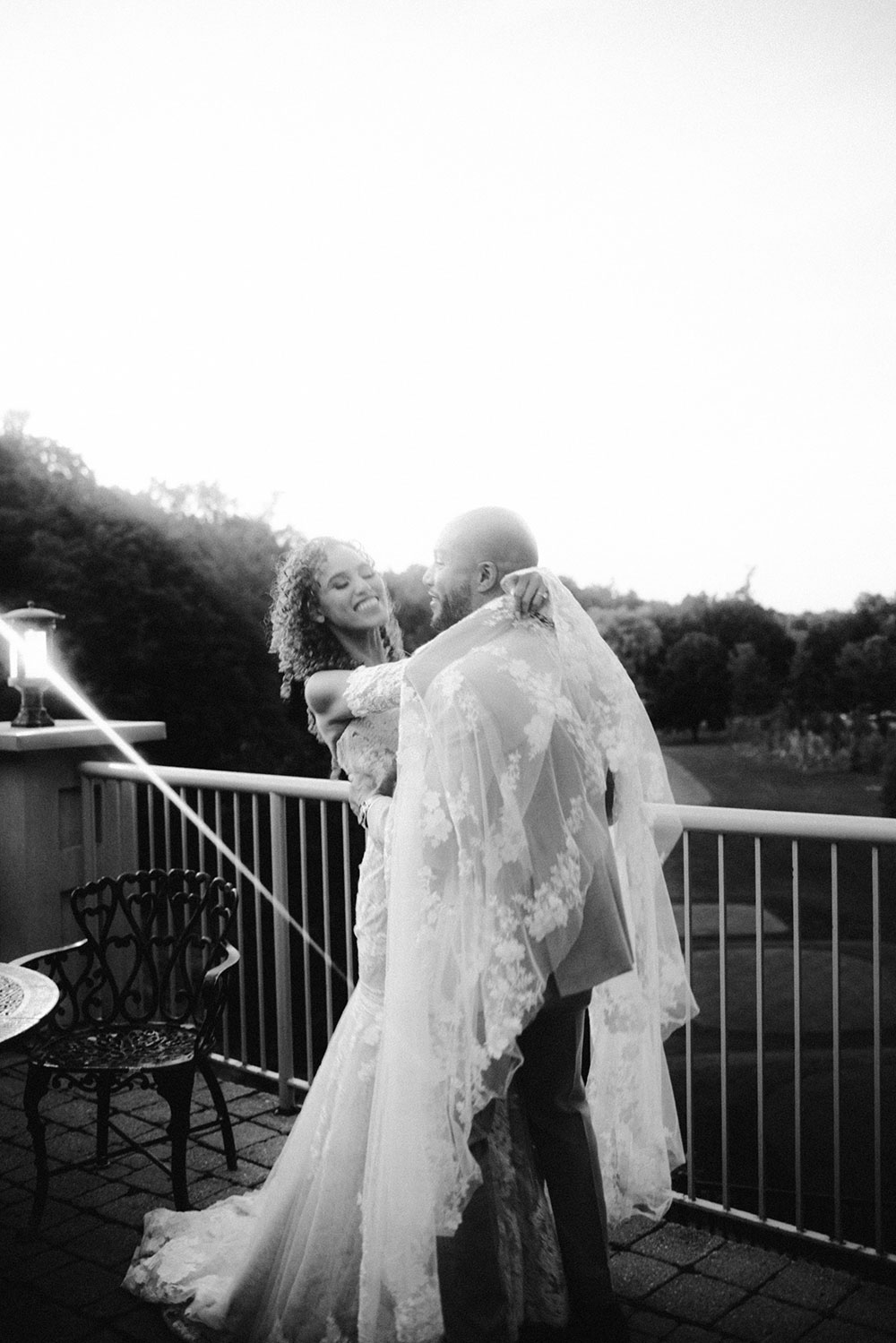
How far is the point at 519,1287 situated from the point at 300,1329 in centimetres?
48

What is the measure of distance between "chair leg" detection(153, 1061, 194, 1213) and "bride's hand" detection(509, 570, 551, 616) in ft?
6.07

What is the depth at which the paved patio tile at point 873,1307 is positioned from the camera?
8.29 ft

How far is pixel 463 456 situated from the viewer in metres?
13.6

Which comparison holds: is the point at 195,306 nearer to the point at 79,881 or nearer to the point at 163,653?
the point at 163,653

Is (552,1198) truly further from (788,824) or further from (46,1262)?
(46,1262)

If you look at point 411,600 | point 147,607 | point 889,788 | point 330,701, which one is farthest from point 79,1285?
point 147,607

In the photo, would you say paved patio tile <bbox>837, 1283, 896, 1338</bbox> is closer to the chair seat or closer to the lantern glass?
the chair seat

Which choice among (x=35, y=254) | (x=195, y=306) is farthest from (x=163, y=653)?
(x=35, y=254)

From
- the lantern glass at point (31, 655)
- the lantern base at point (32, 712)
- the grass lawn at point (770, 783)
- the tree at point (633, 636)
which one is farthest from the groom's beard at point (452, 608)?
the tree at point (633, 636)

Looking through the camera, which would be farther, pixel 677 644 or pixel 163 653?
pixel 163 653

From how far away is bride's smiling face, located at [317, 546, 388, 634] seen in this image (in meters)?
2.61

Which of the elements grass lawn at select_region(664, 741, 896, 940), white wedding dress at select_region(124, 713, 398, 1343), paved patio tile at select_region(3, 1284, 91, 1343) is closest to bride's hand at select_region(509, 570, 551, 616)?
white wedding dress at select_region(124, 713, 398, 1343)

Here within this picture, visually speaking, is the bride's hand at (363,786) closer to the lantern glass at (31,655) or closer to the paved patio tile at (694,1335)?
the paved patio tile at (694,1335)

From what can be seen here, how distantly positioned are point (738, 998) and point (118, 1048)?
876cm
